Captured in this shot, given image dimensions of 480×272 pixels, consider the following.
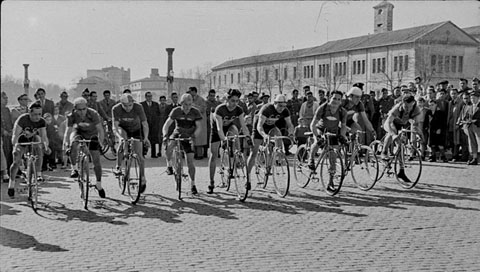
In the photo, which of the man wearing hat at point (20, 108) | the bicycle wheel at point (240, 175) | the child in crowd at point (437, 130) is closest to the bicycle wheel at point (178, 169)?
the bicycle wheel at point (240, 175)

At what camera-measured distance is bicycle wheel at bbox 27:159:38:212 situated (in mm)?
9781

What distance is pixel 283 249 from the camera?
7.21 metres

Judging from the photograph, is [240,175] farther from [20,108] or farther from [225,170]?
[20,108]

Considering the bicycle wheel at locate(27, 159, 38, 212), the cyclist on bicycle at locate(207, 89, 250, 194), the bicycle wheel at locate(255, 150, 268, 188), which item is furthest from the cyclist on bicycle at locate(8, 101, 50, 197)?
the bicycle wheel at locate(255, 150, 268, 188)

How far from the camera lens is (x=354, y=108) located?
13383 millimetres

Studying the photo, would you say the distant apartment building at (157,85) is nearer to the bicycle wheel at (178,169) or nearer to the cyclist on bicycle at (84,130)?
the cyclist on bicycle at (84,130)

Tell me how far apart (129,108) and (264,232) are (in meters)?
4.18

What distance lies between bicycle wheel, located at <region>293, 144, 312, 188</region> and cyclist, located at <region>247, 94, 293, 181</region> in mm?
995

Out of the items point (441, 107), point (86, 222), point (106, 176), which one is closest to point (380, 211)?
point (86, 222)

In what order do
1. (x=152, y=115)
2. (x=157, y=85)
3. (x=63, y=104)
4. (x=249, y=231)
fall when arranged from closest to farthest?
(x=249, y=231)
(x=63, y=104)
(x=152, y=115)
(x=157, y=85)

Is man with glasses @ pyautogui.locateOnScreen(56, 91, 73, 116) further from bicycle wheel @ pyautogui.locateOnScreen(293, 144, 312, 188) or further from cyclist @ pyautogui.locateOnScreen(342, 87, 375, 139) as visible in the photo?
cyclist @ pyautogui.locateOnScreen(342, 87, 375, 139)

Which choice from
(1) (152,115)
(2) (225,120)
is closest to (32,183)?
(2) (225,120)

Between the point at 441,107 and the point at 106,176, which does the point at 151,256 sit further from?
the point at 441,107

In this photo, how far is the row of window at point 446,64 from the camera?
41.7 feet
